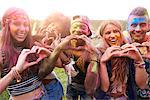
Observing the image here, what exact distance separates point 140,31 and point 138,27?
0.10 ft

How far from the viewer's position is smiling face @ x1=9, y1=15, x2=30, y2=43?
256cm

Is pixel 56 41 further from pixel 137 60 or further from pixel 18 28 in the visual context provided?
pixel 137 60

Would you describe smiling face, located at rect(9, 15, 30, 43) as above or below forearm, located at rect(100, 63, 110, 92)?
above

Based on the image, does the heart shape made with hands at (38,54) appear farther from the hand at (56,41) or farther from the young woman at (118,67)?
the young woman at (118,67)

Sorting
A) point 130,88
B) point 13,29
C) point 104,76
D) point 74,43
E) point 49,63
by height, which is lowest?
point 130,88

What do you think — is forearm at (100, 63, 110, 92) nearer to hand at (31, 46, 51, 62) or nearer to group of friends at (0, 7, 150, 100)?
group of friends at (0, 7, 150, 100)

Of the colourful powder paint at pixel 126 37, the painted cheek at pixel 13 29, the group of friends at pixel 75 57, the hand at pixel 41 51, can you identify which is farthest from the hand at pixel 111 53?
the painted cheek at pixel 13 29

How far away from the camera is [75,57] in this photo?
8.87 ft

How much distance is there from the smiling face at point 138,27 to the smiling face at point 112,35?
0.13 meters

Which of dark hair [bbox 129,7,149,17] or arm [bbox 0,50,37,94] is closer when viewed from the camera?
arm [bbox 0,50,37,94]

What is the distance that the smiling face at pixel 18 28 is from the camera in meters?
2.56

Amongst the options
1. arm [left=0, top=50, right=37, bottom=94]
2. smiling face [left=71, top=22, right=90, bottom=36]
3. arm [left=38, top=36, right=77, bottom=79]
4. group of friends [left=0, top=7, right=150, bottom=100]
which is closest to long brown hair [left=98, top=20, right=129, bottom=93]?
group of friends [left=0, top=7, right=150, bottom=100]

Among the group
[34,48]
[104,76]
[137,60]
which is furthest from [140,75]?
[34,48]

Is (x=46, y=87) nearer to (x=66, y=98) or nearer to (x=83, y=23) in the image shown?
(x=66, y=98)
